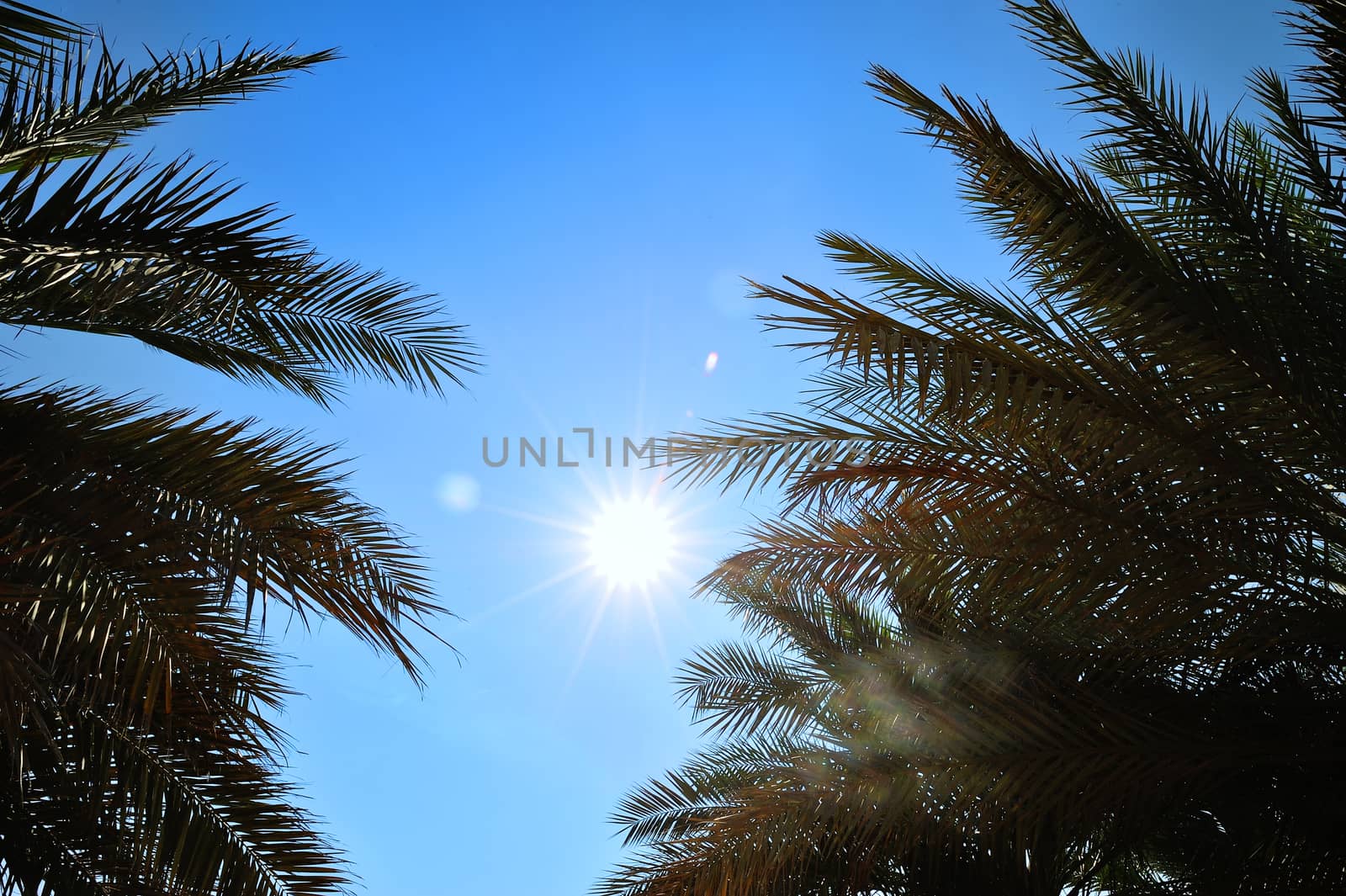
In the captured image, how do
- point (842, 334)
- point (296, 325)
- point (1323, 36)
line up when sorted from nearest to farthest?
point (842, 334)
point (296, 325)
point (1323, 36)

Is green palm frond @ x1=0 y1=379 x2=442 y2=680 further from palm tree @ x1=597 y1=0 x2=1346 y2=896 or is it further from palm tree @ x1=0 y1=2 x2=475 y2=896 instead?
palm tree @ x1=597 y1=0 x2=1346 y2=896

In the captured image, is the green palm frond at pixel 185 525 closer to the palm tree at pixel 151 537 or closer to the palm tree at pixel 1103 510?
the palm tree at pixel 151 537

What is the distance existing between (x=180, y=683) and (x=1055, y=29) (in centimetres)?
511

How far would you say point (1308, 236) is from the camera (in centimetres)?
548

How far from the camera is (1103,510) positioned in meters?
4.00

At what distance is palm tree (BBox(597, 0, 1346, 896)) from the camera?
12.8 ft

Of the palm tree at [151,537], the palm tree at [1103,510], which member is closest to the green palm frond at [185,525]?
the palm tree at [151,537]

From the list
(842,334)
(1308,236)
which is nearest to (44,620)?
(842,334)

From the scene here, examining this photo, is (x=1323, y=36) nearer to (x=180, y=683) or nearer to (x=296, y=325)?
(x=296, y=325)

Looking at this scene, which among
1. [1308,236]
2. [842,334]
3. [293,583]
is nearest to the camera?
[293,583]

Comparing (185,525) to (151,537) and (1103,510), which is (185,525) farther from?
(1103,510)

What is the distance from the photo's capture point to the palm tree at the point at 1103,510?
3902 millimetres

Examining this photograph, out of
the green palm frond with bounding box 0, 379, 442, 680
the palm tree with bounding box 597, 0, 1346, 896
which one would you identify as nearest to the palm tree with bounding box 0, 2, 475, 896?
the green palm frond with bounding box 0, 379, 442, 680

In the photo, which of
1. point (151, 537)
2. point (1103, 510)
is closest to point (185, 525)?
point (151, 537)
